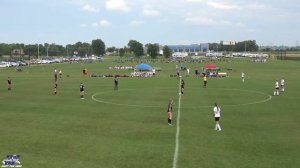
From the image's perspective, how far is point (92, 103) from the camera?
138 ft

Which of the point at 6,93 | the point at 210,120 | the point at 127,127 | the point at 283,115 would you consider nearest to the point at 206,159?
the point at 127,127

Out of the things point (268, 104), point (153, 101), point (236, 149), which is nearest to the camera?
point (236, 149)

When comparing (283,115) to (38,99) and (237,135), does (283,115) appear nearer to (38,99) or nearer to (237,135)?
(237,135)

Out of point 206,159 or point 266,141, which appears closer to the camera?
point 206,159

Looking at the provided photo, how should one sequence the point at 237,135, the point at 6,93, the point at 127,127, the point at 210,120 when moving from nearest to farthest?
1. the point at 237,135
2. the point at 127,127
3. the point at 210,120
4. the point at 6,93

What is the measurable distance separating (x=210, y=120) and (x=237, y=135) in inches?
227

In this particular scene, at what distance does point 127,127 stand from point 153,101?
1467cm

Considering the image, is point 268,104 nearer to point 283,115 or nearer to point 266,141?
Result: point 283,115

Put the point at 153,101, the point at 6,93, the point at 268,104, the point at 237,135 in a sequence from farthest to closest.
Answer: the point at 6,93 → the point at 153,101 → the point at 268,104 → the point at 237,135

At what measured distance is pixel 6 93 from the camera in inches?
2052

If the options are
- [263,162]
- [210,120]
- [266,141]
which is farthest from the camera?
[210,120]

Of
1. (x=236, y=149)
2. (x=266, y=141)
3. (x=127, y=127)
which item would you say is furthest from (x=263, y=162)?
(x=127, y=127)

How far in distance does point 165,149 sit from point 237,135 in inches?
231

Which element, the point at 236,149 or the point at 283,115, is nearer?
the point at 236,149
